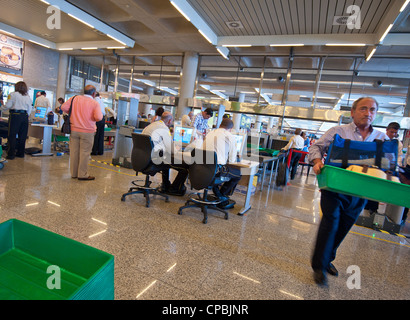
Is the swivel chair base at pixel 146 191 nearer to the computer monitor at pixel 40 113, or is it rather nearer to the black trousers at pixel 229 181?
the black trousers at pixel 229 181

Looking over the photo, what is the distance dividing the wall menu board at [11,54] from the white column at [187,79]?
301 inches

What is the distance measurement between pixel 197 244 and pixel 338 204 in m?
1.45

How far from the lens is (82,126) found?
163 inches

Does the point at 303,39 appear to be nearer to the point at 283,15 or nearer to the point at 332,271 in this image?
the point at 283,15

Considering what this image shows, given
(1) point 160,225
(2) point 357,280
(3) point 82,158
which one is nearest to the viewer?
(2) point 357,280

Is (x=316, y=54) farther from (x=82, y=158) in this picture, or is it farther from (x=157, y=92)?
(x=82, y=158)

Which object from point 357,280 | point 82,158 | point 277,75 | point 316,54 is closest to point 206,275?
point 357,280

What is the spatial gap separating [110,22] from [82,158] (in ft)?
17.9

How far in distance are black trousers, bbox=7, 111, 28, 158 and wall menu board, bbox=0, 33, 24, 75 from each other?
281 inches

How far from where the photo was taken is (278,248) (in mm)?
2711

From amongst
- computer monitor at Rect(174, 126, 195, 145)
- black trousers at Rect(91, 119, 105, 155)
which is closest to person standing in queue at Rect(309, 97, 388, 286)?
computer monitor at Rect(174, 126, 195, 145)

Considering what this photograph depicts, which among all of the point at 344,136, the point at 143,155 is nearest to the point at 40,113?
the point at 143,155

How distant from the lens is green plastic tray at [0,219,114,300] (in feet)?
3.06

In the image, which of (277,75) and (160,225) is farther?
(277,75)
